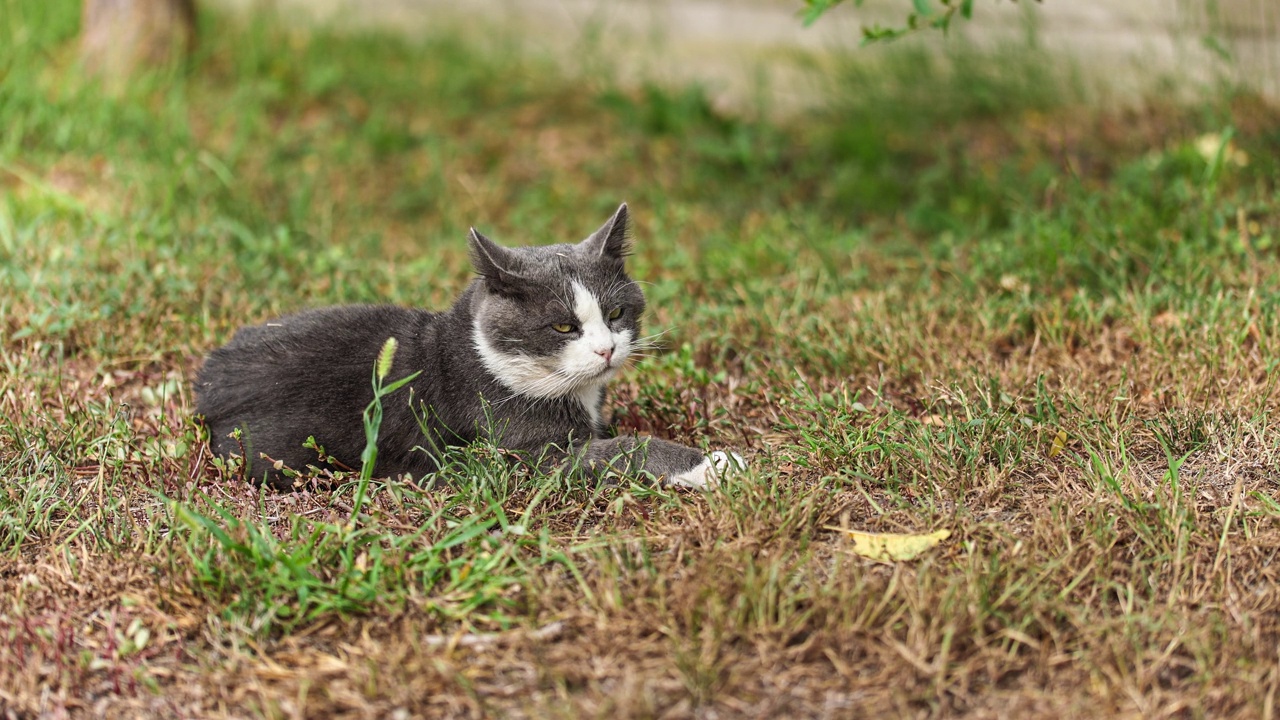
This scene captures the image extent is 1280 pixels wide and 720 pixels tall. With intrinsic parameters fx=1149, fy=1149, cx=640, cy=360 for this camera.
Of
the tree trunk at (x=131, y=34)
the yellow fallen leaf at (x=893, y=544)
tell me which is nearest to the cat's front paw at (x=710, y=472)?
the yellow fallen leaf at (x=893, y=544)

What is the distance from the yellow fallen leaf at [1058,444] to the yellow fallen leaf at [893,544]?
→ 1.69 ft

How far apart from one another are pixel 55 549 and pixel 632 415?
1.56 metres

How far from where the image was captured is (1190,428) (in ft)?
9.78

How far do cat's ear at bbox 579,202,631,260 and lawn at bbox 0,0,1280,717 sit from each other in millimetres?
455

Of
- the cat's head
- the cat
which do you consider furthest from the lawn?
the cat's head

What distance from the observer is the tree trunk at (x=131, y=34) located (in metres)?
5.71

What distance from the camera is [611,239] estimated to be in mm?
3188

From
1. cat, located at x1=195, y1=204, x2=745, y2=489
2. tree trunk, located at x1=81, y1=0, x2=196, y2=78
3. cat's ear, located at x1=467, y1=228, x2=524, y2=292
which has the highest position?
tree trunk, located at x1=81, y1=0, x2=196, y2=78

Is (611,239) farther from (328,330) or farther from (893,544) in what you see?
(893,544)

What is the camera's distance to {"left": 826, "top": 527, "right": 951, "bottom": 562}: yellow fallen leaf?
2520mm

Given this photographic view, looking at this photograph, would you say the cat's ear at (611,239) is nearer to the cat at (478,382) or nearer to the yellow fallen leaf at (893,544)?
the cat at (478,382)

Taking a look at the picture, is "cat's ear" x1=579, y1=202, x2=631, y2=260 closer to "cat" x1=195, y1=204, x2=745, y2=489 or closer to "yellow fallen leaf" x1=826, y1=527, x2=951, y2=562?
"cat" x1=195, y1=204, x2=745, y2=489

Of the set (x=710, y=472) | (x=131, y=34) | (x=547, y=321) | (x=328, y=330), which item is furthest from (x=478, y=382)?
(x=131, y=34)

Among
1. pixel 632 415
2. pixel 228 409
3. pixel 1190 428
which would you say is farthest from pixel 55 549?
pixel 1190 428
